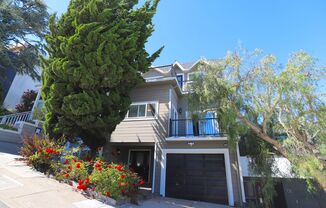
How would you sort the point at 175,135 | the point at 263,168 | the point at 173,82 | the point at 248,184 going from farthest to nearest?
1. the point at 173,82
2. the point at 175,135
3. the point at 248,184
4. the point at 263,168

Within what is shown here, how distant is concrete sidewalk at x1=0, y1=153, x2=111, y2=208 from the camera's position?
148 inches

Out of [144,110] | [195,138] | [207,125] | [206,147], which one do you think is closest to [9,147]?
[144,110]

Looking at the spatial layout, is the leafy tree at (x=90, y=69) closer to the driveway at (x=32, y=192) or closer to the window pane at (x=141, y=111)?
the driveway at (x=32, y=192)

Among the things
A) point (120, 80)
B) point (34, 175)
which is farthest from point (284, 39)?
point (34, 175)

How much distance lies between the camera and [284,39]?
8422mm

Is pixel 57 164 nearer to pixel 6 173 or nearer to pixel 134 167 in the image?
pixel 6 173

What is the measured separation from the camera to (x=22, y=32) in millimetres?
12383

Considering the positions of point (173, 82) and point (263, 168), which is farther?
point (173, 82)

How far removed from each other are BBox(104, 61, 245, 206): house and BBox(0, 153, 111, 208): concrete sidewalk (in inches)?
138

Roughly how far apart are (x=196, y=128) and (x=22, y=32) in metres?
13.6

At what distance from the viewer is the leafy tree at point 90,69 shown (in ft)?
21.5

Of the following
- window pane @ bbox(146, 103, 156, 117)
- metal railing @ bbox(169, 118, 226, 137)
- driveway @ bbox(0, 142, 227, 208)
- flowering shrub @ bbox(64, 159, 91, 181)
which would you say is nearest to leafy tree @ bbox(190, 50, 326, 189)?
metal railing @ bbox(169, 118, 226, 137)

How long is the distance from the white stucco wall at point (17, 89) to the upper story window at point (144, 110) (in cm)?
1061

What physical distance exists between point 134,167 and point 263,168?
779cm
